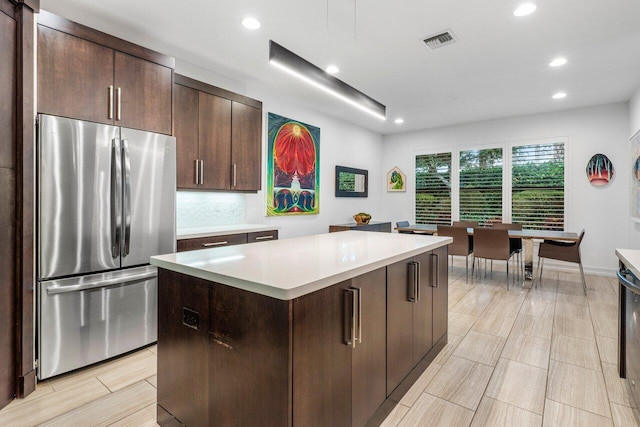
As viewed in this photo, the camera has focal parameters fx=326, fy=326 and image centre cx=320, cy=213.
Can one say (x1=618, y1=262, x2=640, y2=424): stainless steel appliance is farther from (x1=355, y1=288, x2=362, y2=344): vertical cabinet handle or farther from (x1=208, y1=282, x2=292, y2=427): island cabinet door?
(x1=208, y1=282, x2=292, y2=427): island cabinet door

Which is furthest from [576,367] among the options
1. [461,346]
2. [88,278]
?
[88,278]

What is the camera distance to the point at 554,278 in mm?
4930

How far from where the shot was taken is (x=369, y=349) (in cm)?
159

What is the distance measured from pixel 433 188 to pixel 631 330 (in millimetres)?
5196

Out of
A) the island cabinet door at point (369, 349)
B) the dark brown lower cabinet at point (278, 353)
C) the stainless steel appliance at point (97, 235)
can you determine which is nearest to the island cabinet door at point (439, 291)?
the dark brown lower cabinet at point (278, 353)

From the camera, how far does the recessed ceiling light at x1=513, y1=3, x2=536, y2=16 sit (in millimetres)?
2498

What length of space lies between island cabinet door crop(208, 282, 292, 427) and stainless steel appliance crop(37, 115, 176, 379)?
1.48 m

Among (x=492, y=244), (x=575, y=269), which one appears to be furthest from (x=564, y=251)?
(x=575, y=269)

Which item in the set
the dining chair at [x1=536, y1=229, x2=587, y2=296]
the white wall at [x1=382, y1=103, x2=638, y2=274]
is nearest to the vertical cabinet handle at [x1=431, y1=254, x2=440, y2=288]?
the dining chair at [x1=536, y1=229, x2=587, y2=296]

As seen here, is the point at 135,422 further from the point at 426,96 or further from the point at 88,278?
the point at 426,96

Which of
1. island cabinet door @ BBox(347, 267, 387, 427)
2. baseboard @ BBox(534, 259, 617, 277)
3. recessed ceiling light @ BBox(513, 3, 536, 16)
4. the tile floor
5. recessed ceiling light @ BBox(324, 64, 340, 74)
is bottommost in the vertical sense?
the tile floor

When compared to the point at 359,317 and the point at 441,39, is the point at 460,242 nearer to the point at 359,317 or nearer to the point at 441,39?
the point at 441,39

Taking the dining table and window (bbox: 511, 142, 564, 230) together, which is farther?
window (bbox: 511, 142, 564, 230)

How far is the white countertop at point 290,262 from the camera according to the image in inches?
47.7
